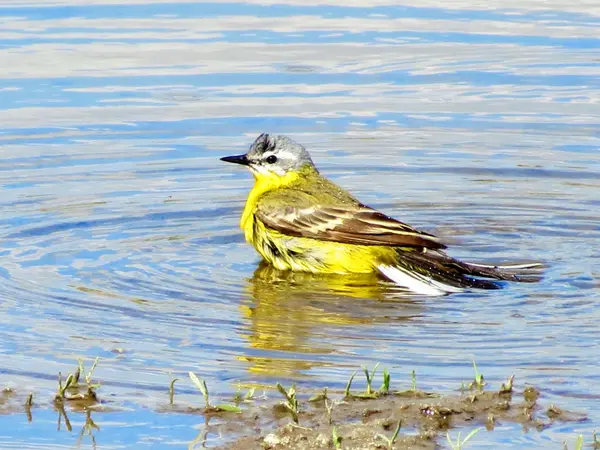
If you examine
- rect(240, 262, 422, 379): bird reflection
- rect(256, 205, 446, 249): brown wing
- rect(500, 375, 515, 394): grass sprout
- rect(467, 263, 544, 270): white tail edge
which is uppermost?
rect(256, 205, 446, 249): brown wing

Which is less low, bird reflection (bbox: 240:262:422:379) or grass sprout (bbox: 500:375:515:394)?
bird reflection (bbox: 240:262:422:379)

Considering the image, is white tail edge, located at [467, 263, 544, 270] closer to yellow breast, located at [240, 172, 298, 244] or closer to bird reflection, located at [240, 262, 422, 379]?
bird reflection, located at [240, 262, 422, 379]

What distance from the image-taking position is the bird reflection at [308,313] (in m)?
8.78

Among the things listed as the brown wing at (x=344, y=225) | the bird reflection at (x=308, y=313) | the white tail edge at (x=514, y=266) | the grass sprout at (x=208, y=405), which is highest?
the brown wing at (x=344, y=225)

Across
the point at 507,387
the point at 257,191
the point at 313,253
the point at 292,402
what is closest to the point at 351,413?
the point at 292,402

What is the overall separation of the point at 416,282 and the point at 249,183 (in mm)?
3596

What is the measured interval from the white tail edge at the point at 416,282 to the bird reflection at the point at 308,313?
91mm

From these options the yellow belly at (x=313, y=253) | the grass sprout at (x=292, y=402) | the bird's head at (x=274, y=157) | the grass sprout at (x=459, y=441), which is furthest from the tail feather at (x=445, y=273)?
the grass sprout at (x=459, y=441)

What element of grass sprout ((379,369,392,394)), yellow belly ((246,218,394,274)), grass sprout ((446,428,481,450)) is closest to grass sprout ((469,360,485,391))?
grass sprout ((379,369,392,394))

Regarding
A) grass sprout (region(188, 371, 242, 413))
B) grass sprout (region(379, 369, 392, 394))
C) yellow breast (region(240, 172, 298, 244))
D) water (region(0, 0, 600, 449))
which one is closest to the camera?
grass sprout (region(188, 371, 242, 413))

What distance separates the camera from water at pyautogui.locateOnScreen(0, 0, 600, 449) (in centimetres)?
852

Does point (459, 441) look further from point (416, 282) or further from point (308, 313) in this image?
point (416, 282)

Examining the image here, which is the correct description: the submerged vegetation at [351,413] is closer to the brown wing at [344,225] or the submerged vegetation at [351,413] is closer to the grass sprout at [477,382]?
the grass sprout at [477,382]

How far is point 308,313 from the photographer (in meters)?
10.1
